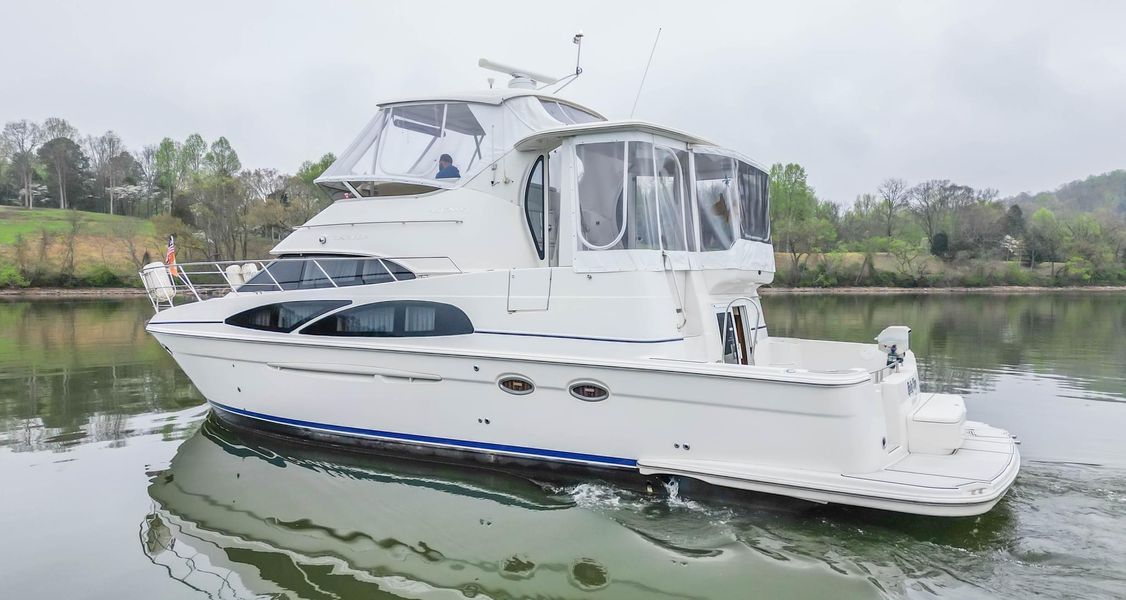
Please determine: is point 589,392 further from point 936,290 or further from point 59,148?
point 59,148

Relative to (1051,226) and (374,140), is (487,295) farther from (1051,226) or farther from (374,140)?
(1051,226)

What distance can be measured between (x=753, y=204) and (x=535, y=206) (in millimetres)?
2464

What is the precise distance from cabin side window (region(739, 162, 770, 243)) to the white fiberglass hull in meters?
2.46

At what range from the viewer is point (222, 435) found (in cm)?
825

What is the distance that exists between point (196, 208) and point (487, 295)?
4283cm

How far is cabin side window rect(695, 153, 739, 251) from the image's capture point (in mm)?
6930

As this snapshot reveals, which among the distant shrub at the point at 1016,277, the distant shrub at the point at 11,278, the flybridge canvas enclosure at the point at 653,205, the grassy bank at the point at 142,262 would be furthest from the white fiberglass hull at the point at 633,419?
the distant shrub at the point at 1016,277

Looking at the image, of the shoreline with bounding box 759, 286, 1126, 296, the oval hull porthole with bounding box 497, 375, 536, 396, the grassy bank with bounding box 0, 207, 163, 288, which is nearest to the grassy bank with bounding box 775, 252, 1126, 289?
the shoreline with bounding box 759, 286, 1126, 296

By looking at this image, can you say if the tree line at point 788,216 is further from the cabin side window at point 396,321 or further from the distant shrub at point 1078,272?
the cabin side window at point 396,321

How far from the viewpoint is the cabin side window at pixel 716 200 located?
6.93 meters

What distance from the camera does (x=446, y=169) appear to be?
25.1 feet

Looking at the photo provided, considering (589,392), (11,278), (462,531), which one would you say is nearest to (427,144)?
(589,392)

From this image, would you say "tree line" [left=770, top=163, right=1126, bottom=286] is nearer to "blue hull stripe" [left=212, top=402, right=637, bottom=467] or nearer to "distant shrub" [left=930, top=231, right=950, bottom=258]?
"distant shrub" [left=930, top=231, right=950, bottom=258]

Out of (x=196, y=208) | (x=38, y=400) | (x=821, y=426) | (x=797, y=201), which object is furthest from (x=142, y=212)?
(x=821, y=426)
